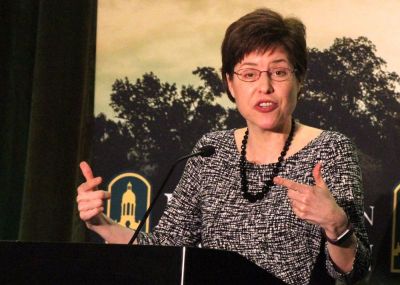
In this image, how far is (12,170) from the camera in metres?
2.98

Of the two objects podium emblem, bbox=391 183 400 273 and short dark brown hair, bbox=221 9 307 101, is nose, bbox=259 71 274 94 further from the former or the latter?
podium emblem, bbox=391 183 400 273

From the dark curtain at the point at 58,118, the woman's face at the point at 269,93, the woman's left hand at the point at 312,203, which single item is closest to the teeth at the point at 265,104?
the woman's face at the point at 269,93

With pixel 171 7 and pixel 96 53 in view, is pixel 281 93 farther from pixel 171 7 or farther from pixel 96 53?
Result: pixel 96 53

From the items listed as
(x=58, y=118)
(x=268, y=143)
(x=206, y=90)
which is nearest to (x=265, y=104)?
(x=268, y=143)

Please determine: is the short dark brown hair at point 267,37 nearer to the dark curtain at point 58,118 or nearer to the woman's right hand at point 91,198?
the woman's right hand at point 91,198

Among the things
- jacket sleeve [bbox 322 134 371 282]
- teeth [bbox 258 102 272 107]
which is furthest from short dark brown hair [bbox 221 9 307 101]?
jacket sleeve [bbox 322 134 371 282]

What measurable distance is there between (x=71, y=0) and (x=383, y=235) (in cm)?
150

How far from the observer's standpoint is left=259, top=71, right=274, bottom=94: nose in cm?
202

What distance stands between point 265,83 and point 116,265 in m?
0.93

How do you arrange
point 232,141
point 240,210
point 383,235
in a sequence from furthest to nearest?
1. point 383,235
2. point 232,141
3. point 240,210

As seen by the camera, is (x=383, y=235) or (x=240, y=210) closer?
(x=240, y=210)

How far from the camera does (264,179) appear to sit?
2.06 metres

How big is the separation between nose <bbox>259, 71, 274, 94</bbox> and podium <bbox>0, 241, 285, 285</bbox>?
0.80 meters

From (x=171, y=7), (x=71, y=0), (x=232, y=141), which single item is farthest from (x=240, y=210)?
(x=71, y=0)
